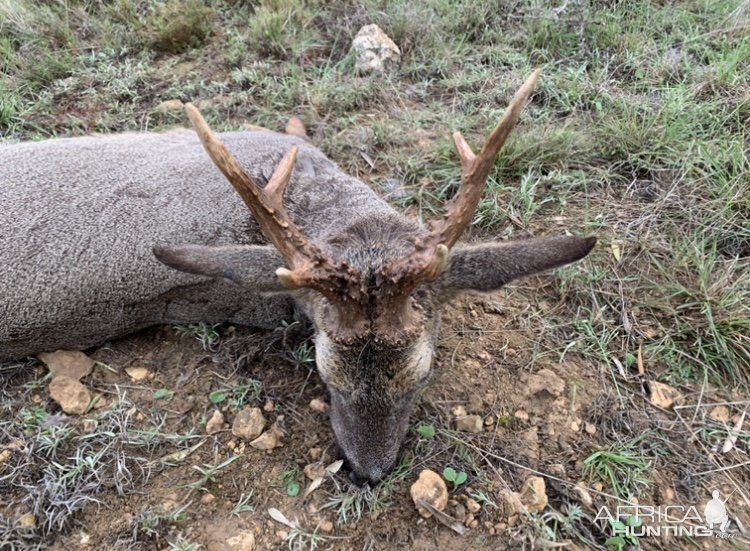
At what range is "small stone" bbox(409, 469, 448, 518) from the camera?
2.94 meters

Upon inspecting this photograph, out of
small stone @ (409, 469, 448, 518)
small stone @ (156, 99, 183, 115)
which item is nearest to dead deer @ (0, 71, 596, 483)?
small stone @ (409, 469, 448, 518)

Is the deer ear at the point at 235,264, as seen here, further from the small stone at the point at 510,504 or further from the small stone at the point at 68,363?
the small stone at the point at 510,504

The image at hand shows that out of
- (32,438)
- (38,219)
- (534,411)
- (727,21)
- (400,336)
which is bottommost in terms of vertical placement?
(32,438)

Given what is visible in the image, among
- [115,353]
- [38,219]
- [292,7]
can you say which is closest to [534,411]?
[115,353]

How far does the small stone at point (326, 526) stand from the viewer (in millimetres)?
2938

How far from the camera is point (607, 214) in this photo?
169 inches

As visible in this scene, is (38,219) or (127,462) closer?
(127,462)

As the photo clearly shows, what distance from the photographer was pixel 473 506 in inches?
116

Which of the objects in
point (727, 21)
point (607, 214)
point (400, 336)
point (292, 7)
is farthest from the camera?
point (292, 7)

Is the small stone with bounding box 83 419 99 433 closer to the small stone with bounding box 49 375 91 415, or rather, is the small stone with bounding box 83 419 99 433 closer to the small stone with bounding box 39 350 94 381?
the small stone with bounding box 49 375 91 415

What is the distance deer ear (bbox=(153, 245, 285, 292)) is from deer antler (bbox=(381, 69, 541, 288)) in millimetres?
678

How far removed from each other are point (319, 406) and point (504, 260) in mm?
1367

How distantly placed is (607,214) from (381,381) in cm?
239

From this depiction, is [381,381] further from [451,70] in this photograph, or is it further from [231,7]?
[231,7]
